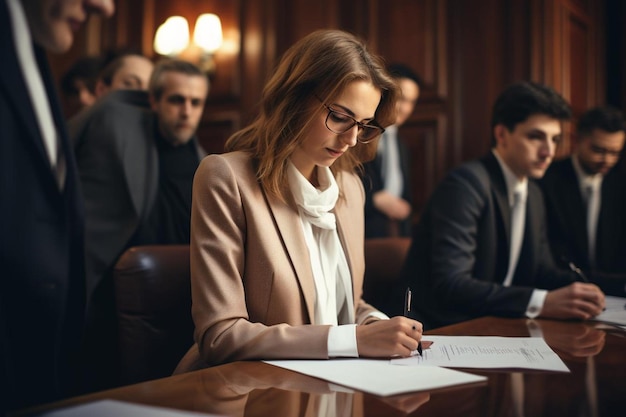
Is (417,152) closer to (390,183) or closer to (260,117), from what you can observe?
(390,183)

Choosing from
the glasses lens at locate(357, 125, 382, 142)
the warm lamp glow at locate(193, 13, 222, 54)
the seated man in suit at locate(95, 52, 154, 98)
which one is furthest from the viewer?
the warm lamp glow at locate(193, 13, 222, 54)

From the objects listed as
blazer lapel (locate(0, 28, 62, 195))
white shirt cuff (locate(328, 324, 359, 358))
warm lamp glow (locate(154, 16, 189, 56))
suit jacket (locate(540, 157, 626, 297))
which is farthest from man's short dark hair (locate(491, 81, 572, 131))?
warm lamp glow (locate(154, 16, 189, 56))

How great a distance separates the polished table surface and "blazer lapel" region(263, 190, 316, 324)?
0.30 meters

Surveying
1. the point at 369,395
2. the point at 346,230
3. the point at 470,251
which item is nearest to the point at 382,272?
the point at 470,251

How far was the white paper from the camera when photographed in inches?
31.2

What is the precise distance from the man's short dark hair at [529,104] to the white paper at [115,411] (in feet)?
6.13

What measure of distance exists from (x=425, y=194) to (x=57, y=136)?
3321mm

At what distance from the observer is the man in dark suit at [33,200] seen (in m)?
0.95

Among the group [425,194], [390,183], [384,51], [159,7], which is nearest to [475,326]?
[390,183]

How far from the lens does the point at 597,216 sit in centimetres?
322

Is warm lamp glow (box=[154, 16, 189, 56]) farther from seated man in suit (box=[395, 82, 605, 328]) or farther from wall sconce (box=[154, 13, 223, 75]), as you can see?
seated man in suit (box=[395, 82, 605, 328])

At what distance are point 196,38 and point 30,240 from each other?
4.03 meters

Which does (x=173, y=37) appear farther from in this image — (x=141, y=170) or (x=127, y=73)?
(x=141, y=170)

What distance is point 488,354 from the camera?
125cm
